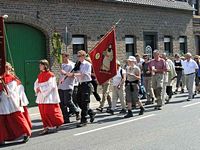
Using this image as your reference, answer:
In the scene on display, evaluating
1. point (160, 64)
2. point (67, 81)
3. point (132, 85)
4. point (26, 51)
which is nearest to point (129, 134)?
point (67, 81)

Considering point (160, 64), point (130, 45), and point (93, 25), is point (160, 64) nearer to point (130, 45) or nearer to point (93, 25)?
point (93, 25)

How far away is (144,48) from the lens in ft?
84.0

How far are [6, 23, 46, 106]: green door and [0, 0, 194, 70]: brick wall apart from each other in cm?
33

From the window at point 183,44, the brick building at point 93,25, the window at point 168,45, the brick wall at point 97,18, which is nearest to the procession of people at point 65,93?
the brick building at point 93,25

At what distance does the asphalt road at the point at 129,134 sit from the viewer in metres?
8.55

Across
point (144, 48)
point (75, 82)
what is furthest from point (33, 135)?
point (144, 48)

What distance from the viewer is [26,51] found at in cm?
1792

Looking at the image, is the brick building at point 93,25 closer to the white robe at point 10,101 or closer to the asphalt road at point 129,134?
the asphalt road at point 129,134

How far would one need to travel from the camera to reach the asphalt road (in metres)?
8.55

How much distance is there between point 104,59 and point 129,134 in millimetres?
3265

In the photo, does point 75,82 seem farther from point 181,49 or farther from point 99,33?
point 181,49

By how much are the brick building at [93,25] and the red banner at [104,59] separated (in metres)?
5.77

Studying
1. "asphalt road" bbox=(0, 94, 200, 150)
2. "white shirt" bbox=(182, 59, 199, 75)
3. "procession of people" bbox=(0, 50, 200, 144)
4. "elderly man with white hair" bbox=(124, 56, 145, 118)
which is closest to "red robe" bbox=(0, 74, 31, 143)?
"procession of people" bbox=(0, 50, 200, 144)

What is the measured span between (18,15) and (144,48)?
33.0 feet
